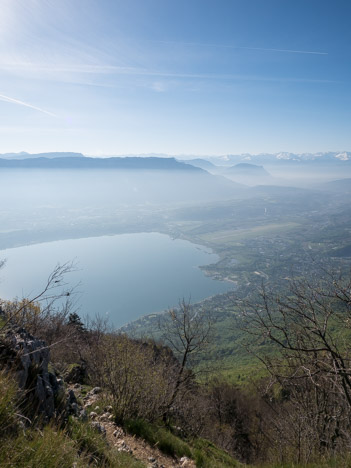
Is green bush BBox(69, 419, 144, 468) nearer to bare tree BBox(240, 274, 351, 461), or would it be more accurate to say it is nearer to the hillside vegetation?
the hillside vegetation

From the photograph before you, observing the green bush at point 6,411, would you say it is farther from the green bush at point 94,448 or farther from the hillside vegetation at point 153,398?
the green bush at point 94,448

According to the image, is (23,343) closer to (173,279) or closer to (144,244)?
(173,279)

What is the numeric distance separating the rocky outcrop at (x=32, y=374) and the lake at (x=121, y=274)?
71.0 m

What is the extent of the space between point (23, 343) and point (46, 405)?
1032 millimetres

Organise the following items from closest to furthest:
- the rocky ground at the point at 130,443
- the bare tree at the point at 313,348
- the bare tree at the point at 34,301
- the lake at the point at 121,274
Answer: the bare tree at the point at 34,301, the bare tree at the point at 313,348, the rocky ground at the point at 130,443, the lake at the point at 121,274

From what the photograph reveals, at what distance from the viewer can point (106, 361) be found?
6.78 meters

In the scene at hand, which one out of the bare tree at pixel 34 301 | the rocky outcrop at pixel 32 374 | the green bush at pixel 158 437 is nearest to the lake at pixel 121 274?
the bare tree at pixel 34 301

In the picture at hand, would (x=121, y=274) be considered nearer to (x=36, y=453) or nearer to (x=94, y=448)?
(x=94, y=448)

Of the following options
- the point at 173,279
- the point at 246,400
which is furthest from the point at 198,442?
the point at 173,279

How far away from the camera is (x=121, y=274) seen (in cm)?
12531

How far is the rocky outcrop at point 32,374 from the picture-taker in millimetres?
3789

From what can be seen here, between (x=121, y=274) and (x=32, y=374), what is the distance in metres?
125

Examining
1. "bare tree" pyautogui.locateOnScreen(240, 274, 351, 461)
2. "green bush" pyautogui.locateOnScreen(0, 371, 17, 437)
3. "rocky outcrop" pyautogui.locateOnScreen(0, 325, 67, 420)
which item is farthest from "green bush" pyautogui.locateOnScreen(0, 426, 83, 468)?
"bare tree" pyautogui.locateOnScreen(240, 274, 351, 461)

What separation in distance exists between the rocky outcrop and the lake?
233 feet
